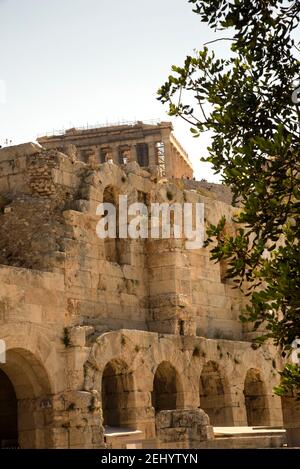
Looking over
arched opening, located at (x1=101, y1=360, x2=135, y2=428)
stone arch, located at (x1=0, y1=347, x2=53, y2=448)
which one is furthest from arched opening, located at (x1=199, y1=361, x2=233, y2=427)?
stone arch, located at (x1=0, y1=347, x2=53, y2=448)

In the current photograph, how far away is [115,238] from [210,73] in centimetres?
1208

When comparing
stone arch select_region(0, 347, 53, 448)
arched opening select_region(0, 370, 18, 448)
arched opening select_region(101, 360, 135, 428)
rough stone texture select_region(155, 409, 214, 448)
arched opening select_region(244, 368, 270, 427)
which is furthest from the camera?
arched opening select_region(244, 368, 270, 427)

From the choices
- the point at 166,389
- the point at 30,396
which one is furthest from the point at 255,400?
the point at 30,396

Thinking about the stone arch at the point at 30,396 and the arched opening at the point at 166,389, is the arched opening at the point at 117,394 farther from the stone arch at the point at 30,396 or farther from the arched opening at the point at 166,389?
the stone arch at the point at 30,396

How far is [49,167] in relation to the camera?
22.1m

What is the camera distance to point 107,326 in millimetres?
21969

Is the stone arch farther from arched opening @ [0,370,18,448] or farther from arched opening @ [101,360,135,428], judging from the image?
arched opening @ [101,360,135,428]

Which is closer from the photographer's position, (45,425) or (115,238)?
(45,425)

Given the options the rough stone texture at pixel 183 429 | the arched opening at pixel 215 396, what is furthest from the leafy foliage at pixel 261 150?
the arched opening at pixel 215 396

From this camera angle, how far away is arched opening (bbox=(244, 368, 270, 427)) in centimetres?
2636

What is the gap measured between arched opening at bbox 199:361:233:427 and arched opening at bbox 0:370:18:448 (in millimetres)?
6091
